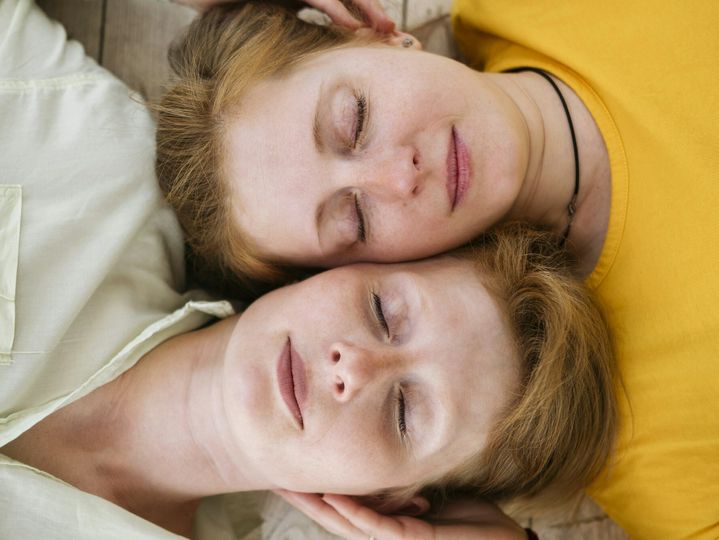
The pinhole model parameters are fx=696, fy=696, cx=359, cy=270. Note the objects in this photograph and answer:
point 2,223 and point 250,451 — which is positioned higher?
point 2,223

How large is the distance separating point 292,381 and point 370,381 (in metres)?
0.16

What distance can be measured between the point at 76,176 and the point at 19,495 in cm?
69

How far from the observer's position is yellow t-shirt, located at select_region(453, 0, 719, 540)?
1.46 metres

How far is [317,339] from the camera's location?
133 cm

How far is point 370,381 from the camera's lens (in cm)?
129

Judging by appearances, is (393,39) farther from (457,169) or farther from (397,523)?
(397,523)

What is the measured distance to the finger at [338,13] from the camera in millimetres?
1599

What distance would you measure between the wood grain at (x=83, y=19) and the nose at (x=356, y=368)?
3.79 feet

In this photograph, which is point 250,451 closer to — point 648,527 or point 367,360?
point 367,360

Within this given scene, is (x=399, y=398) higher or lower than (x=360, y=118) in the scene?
lower

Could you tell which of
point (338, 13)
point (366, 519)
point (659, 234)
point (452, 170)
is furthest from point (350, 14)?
point (366, 519)

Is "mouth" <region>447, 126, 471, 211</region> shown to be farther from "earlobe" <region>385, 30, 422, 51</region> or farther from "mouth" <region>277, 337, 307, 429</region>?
"mouth" <region>277, 337, 307, 429</region>

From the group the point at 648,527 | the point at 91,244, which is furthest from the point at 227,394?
the point at 648,527

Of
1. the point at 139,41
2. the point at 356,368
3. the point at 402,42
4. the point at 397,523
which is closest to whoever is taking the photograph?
the point at 356,368
